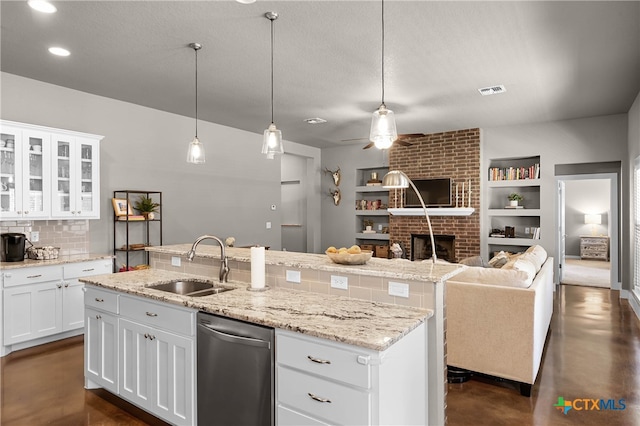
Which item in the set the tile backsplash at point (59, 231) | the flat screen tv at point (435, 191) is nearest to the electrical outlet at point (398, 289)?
the tile backsplash at point (59, 231)

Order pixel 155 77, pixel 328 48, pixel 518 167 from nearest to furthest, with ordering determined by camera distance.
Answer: pixel 328 48
pixel 155 77
pixel 518 167

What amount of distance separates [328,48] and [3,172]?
3.35 m

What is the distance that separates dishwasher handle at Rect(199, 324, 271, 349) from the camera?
6.50 feet

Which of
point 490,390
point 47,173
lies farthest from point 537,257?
point 47,173

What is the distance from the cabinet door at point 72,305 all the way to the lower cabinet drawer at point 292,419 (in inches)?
124

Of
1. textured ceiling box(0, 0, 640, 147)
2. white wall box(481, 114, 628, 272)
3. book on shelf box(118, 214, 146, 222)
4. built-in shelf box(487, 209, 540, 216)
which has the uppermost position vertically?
textured ceiling box(0, 0, 640, 147)

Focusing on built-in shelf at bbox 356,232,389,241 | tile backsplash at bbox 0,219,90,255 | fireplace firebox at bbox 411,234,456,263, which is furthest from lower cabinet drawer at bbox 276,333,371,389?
built-in shelf at bbox 356,232,389,241

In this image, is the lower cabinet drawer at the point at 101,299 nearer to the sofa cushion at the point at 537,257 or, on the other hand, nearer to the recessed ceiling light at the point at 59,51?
the recessed ceiling light at the point at 59,51

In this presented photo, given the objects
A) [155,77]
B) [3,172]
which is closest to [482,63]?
[155,77]

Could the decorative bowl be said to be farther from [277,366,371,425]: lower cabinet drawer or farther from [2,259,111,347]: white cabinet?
[2,259,111,347]: white cabinet

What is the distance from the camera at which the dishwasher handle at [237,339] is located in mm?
1982

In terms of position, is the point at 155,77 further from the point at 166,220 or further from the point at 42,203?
the point at 166,220

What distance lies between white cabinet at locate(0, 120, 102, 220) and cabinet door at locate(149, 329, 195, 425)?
2.64 metres

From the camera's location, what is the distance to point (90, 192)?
15.1ft
